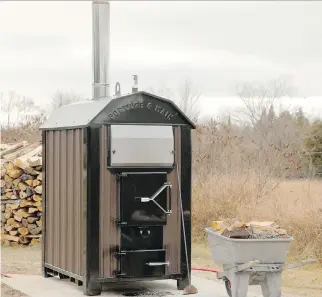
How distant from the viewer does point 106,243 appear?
8438 millimetres

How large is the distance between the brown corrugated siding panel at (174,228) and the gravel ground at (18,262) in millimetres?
1761

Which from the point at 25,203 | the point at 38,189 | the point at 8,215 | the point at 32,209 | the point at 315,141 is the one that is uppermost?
the point at 315,141

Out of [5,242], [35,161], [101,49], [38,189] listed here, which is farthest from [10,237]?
[101,49]

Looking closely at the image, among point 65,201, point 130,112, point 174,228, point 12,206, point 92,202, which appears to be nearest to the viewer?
point 92,202

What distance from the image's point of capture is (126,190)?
8.40 meters

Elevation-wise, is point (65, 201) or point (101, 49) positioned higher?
point (101, 49)

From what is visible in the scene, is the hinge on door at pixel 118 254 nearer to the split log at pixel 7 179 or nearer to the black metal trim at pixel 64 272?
the black metal trim at pixel 64 272

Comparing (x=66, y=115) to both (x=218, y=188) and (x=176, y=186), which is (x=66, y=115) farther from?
(x=218, y=188)

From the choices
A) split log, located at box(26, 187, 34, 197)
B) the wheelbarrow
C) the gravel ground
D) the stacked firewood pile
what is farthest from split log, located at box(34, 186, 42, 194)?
the wheelbarrow

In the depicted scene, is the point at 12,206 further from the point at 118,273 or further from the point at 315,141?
the point at 315,141

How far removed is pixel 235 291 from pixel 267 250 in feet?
1.81

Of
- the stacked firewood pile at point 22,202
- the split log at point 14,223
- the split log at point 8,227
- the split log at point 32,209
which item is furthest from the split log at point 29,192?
the split log at point 8,227

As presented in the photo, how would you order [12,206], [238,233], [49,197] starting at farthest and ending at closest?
[12,206]
[49,197]
[238,233]

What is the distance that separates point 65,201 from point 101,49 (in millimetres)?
2137
